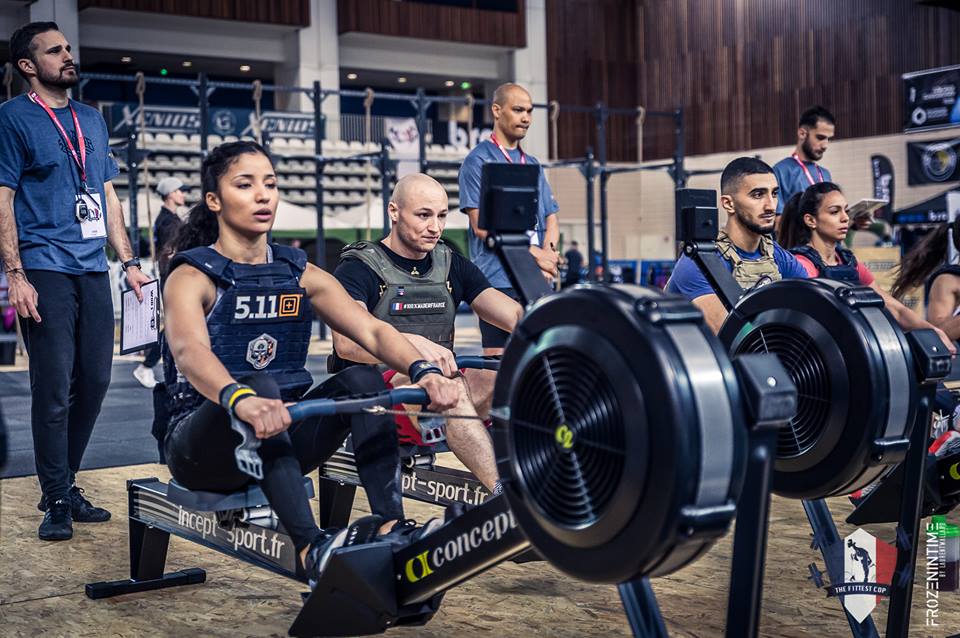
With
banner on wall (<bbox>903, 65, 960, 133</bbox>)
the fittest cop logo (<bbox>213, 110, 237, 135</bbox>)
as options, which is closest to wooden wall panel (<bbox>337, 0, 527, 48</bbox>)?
the fittest cop logo (<bbox>213, 110, 237, 135</bbox>)

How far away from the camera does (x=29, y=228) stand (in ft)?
Answer: 10.6

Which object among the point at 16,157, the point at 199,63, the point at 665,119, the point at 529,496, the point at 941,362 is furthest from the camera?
the point at 665,119

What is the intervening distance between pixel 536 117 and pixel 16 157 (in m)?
17.5

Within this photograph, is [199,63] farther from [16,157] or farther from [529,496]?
[529,496]

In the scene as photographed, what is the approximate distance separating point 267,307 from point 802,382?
3.71ft

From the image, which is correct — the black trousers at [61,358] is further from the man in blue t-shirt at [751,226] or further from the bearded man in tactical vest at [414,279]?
the man in blue t-shirt at [751,226]

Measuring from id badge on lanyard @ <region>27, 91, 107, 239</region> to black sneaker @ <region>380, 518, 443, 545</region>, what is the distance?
1.67 metres

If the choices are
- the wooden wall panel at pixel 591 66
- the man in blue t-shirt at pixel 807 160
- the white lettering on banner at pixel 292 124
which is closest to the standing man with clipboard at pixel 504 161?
the man in blue t-shirt at pixel 807 160

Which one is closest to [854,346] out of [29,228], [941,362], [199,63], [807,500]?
[941,362]

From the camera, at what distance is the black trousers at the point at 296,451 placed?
2135 millimetres

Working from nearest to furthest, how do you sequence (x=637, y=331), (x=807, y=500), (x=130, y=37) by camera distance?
(x=637, y=331), (x=807, y=500), (x=130, y=37)

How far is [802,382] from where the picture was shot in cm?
218

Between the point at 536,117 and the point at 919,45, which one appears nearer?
A: the point at 919,45

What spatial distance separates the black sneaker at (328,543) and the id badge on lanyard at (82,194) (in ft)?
5.36
